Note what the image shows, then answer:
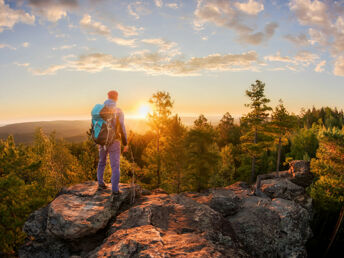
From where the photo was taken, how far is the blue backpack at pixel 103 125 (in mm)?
5359

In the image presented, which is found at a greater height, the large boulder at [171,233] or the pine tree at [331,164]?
the large boulder at [171,233]

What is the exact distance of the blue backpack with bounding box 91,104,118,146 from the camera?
5359mm

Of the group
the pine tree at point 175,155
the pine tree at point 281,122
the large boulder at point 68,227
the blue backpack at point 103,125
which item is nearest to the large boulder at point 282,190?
the pine tree at point 281,122

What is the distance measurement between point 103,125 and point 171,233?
337 centimetres

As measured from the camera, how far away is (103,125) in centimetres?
539

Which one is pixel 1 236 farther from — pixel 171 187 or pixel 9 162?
pixel 171 187

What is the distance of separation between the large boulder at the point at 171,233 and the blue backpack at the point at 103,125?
7.20 ft

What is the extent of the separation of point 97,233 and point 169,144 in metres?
14.6

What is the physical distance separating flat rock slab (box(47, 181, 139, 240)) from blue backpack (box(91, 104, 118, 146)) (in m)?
1.80

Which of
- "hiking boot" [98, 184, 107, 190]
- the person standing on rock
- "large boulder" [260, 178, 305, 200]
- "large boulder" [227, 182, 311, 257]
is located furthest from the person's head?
"large boulder" [260, 178, 305, 200]

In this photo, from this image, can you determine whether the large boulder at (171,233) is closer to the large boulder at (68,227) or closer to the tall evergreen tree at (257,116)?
the large boulder at (68,227)

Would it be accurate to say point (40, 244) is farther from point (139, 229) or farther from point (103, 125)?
point (103, 125)

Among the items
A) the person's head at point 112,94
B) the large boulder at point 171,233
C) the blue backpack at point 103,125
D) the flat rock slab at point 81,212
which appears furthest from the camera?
the person's head at point 112,94

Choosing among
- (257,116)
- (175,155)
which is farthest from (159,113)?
(257,116)
